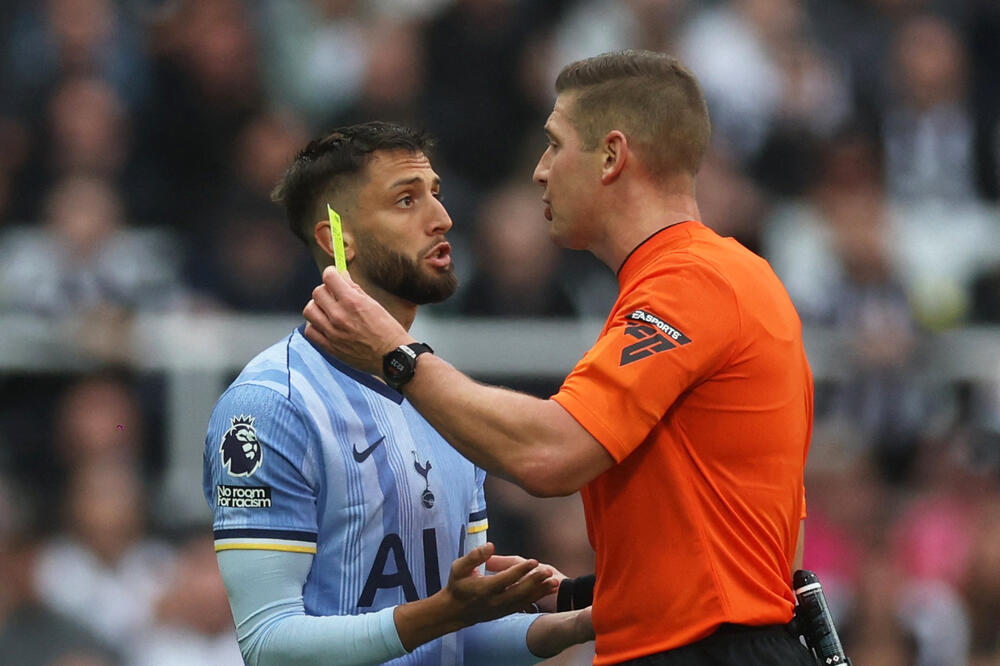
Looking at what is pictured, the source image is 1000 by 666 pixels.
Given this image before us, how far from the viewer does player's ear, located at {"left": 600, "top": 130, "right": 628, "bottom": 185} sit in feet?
12.8

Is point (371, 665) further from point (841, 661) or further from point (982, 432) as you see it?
point (982, 432)

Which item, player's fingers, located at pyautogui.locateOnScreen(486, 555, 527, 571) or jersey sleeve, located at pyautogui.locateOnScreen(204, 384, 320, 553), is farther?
player's fingers, located at pyautogui.locateOnScreen(486, 555, 527, 571)

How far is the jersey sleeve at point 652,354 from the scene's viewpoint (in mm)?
3559

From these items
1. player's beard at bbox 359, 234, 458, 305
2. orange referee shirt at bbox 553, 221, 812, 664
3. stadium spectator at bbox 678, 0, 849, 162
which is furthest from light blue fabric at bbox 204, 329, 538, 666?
stadium spectator at bbox 678, 0, 849, 162

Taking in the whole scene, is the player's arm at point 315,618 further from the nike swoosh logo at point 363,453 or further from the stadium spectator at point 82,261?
the stadium spectator at point 82,261

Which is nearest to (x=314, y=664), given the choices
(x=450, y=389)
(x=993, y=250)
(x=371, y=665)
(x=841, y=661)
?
(x=371, y=665)

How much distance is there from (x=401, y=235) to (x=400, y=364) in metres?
0.75

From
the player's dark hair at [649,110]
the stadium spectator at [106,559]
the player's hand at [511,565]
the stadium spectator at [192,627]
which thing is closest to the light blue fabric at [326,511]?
the player's hand at [511,565]

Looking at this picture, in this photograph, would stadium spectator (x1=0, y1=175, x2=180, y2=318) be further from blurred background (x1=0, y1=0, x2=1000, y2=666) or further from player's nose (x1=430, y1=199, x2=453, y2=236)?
player's nose (x1=430, y1=199, x2=453, y2=236)

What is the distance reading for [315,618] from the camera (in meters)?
3.90

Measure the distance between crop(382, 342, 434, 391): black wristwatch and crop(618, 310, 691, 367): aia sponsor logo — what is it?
18.2 inches

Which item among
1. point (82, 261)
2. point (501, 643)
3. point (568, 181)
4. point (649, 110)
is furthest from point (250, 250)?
point (649, 110)

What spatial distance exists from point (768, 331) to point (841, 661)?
2.69ft

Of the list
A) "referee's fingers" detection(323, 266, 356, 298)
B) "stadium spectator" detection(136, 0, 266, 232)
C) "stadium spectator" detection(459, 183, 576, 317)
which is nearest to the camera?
"referee's fingers" detection(323, 266, 356, 298)
